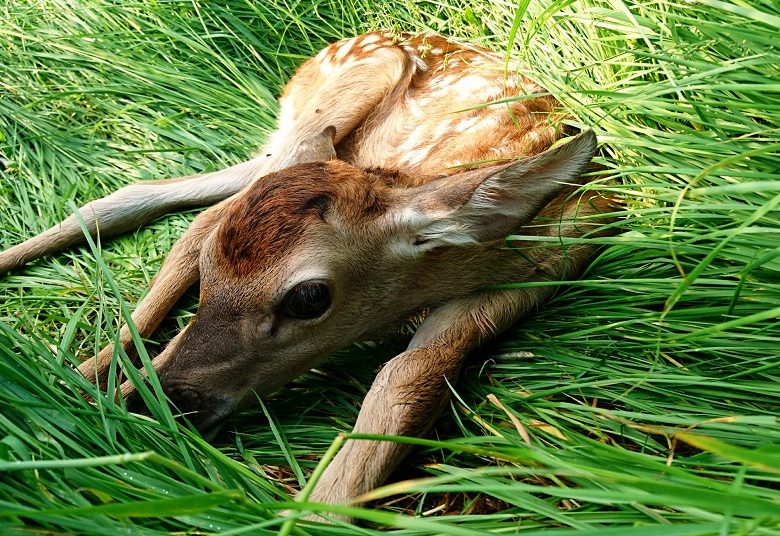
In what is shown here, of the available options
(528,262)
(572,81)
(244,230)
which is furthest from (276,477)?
(572,81)

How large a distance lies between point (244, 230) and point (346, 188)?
1.26 feet

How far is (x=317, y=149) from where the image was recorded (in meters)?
3.45

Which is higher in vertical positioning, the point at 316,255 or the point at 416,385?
the point at 316,255

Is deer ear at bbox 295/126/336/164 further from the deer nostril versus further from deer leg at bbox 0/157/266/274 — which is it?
the deer nostril

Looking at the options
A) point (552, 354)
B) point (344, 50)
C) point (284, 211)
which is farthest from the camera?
point (344, 50)

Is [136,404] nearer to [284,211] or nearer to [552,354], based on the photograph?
[284,211]

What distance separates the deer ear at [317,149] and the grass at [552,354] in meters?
0.75

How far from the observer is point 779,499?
190 cm

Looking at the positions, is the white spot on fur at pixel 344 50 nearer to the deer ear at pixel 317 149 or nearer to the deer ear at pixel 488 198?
the deer ear at pixel 317 149

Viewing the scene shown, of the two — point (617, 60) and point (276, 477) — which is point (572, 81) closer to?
point (617, 60)

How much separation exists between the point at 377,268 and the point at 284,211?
404mm

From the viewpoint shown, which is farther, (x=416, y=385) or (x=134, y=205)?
(x=134, y=205)

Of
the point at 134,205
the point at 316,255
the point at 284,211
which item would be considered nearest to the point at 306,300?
the point at 316,255

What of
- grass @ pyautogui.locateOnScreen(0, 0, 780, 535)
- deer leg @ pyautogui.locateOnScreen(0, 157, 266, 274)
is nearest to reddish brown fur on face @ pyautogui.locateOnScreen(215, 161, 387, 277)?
grass @ pyautogui.locateOnScreen(0, 0, 780, 535)
